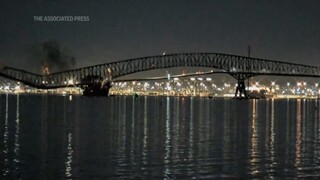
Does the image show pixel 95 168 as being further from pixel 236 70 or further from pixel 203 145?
pixel 236 70

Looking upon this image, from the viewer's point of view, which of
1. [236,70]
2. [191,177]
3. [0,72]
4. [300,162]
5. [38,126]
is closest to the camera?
[191,177]

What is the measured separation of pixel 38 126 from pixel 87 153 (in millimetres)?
18648

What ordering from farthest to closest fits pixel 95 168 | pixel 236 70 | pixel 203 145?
pixel 236 70, pixel 203 145, pixel 95 168

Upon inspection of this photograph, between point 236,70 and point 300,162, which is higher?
point 236,70

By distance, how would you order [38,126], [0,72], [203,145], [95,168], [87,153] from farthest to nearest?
[0,72] → [38,126] → [203,145] → [87,153] → [95,168]

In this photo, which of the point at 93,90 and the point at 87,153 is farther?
the point at 93,90

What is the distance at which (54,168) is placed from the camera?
24.9 m

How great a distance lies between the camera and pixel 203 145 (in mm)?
34594

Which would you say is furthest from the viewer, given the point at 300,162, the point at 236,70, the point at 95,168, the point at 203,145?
the point at 236,70

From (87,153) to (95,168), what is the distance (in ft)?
16.5

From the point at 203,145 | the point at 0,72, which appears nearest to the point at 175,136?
the point at 203,145

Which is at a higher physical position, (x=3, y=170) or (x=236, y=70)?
(x=236, y=70)

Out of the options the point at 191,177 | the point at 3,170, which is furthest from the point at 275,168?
the point at 3,170

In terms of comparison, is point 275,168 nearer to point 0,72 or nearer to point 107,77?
point 0,72
